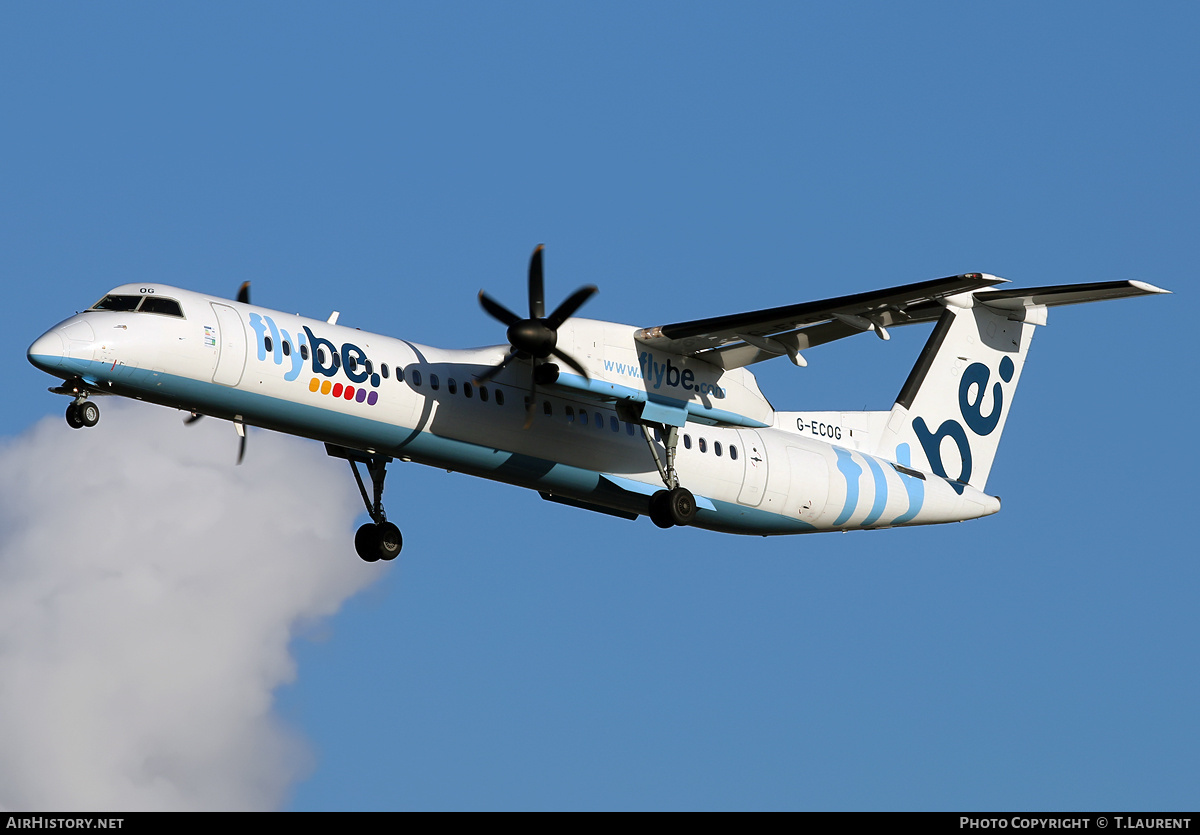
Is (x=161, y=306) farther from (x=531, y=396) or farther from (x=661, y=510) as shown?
(x=661, y=510)

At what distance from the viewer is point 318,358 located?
69.6 feet

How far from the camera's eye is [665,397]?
2366 centimetres

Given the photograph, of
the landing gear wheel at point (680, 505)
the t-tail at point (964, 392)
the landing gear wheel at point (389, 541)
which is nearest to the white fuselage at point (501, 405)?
the landing gear wheel at point (680, 505)

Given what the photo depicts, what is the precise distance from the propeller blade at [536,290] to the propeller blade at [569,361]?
2.04ft

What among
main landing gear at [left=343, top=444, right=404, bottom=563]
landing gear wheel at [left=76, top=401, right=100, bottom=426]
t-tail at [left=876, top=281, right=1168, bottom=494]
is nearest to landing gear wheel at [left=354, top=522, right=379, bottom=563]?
main landing gear at [left=343, top=444, right=404, bottom=563]

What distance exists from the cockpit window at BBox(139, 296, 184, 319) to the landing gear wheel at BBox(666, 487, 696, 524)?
26.6 ft

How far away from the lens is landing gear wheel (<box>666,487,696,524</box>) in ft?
78.2

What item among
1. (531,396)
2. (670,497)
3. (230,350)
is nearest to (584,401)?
(531,396)

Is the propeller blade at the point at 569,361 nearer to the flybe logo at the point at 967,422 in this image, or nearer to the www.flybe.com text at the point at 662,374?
the www.flybe.com text at the point at 662,374

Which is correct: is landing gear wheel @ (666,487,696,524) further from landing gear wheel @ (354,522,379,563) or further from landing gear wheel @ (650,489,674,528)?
landing gear wheel @ (354,522,379,563)

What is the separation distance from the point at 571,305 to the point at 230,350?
5.10m
